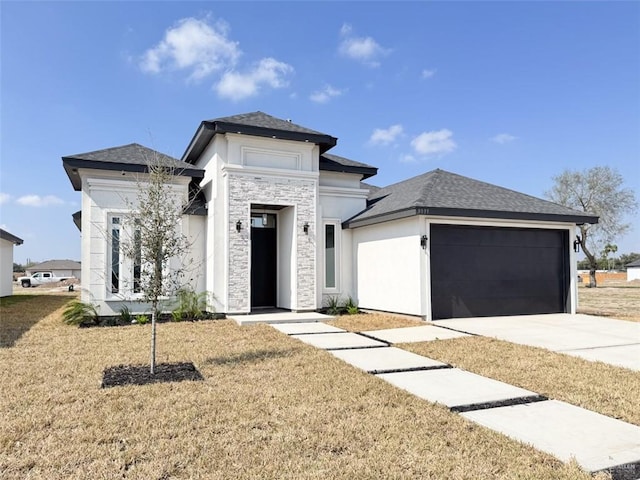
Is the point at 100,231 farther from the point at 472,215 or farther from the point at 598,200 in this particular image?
the point at 598,200

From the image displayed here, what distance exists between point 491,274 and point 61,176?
41.7 feet

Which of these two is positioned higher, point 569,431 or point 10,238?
point 10,238

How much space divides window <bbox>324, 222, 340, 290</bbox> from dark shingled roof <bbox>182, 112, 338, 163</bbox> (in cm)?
252

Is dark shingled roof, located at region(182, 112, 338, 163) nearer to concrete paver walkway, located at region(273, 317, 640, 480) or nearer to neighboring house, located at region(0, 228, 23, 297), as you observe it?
→ concrete paver walkway, located at region(273, 317, 640, 480)

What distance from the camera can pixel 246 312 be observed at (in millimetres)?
11375

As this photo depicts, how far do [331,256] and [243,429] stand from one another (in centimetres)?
947

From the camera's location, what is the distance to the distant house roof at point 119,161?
34.1ft

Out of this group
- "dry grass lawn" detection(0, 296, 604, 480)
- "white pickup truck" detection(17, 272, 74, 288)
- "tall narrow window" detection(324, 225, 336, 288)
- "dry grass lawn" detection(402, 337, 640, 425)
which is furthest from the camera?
"white pickup truck" detection(17, 272, 74, 288)

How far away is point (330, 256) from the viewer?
13.0m

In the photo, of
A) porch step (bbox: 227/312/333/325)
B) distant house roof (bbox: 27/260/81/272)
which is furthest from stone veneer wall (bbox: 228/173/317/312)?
distant house roof (bbox: 27/260/81/272)

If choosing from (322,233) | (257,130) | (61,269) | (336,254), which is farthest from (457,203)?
(61,269)

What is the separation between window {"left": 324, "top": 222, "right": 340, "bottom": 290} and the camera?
12875mm

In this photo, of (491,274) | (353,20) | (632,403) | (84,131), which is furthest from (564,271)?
(84,131)

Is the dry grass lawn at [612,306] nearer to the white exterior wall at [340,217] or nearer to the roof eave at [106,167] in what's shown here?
the white exterior wall at [340,217]
